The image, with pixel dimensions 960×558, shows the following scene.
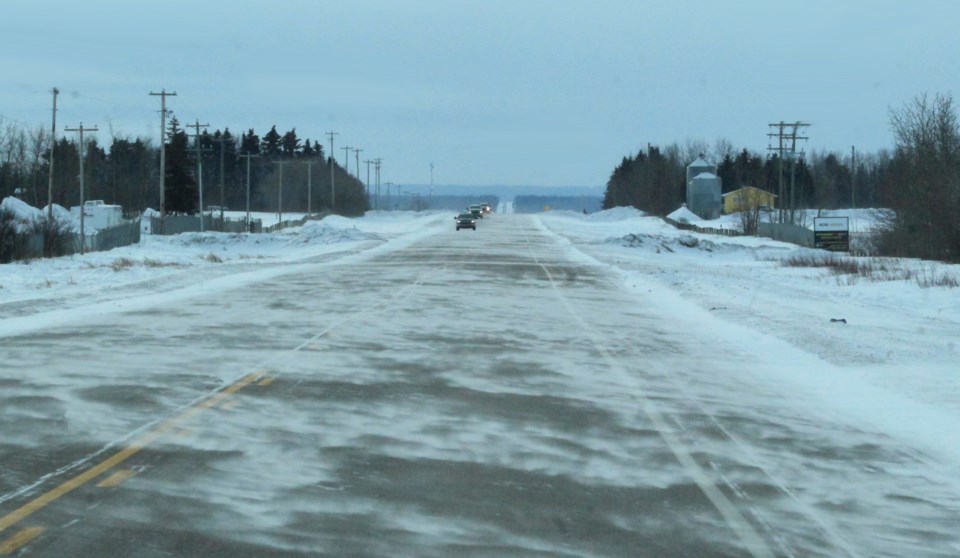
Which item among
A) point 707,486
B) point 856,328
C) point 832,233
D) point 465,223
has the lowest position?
point 707,486

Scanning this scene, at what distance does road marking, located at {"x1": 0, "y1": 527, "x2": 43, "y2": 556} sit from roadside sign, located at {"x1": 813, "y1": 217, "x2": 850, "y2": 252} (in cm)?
5454

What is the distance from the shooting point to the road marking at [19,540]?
20.7 ft

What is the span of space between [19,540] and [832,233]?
55.6m

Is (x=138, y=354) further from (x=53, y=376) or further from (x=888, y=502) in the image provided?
(x=888, y=502)

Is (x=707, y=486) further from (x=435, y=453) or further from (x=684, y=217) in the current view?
(x=684, y=217)

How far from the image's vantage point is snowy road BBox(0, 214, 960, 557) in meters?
6.82

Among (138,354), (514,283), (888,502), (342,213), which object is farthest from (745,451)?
(342,213)

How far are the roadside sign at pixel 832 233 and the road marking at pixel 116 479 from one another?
53.1 meters

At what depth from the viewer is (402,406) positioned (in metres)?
11.4

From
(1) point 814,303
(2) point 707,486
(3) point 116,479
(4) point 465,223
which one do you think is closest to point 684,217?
(4) point 465,223

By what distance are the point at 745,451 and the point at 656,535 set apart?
2.84m

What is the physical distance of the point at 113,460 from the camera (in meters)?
8.66

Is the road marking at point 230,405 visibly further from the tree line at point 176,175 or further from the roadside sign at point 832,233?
the tree line at point 176,175

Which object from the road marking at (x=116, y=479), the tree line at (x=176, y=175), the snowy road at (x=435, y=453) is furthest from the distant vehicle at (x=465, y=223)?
the road marking at (x=116, y=479)
